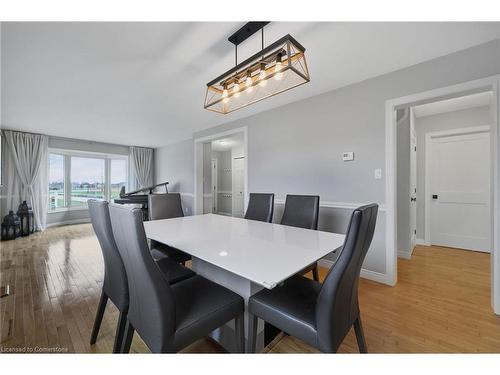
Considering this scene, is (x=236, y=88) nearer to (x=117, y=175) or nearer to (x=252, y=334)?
(x=252, y=334)

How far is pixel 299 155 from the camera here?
9.79 ft

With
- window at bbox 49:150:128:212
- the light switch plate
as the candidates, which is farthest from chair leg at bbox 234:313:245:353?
window at bbox 49:150:128:212

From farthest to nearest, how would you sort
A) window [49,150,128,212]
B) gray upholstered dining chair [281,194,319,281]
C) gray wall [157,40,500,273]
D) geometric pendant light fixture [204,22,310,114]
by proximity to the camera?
1. window [49,150,128,212]
2. gray upholstered dining chair [281,194,319,281]
3. gray wall [157,40,500,273]
4. geometric pendant light fixture [204,22,310,114]

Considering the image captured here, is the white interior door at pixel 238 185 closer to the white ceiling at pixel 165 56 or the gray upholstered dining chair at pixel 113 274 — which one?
the white ceiling at pixel 165 56

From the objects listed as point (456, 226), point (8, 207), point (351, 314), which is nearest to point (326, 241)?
point (351, 314)

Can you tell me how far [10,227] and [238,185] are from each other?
517 centimetres

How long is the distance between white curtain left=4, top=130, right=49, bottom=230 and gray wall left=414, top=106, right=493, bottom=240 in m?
7.80

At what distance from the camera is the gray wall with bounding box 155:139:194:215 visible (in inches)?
206

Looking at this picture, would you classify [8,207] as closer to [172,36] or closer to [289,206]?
[172,36]

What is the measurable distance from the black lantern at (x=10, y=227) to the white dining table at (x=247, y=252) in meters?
4.38

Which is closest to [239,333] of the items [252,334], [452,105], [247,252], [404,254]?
[252,334]

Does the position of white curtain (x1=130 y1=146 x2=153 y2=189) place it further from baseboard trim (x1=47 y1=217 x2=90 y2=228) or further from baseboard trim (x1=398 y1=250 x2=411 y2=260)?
baseboard trim (x1=398 y1=250 x2=411 y2=260)

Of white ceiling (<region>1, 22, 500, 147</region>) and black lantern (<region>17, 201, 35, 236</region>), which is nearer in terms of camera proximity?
white ceiling (<region>1, 22, 500, 147</region>)
